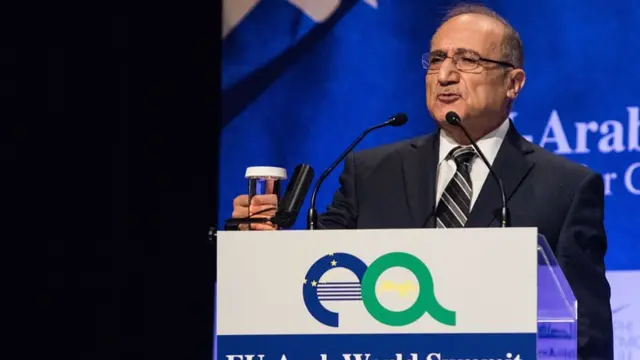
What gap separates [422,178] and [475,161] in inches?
5.8

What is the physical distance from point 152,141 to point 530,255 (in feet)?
7.76

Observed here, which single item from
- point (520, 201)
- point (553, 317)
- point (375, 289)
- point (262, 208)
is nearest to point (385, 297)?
point (375, 289)

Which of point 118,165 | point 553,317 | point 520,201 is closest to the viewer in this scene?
point 553,317

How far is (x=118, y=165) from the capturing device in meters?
3.88

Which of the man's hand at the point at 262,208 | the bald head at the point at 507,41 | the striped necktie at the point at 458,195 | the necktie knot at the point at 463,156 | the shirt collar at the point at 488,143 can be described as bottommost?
the man's hand at the point at 262,208

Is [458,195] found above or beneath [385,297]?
above

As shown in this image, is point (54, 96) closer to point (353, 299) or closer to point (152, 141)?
point (152, 141)

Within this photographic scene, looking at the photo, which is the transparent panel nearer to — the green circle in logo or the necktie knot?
the green circle in logo

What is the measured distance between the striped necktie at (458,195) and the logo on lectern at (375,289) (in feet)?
2.72

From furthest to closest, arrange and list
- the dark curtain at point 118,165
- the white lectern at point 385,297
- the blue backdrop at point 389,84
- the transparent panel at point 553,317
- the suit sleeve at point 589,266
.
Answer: the dark curtain at point 118,165
the blue backdrop at point 389,84
the suit sleeve at point 589,266
the transparent panel at point 553,317
the white lectern at point 385,297

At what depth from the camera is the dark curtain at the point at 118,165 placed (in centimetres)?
385

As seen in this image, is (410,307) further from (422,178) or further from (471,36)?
(471,36)

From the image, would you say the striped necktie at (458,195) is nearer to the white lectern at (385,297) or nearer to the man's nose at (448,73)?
the man's nose at (448,73)

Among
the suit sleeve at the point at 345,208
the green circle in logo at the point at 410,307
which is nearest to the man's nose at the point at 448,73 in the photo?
the suit sleeve at the point at 345,208
